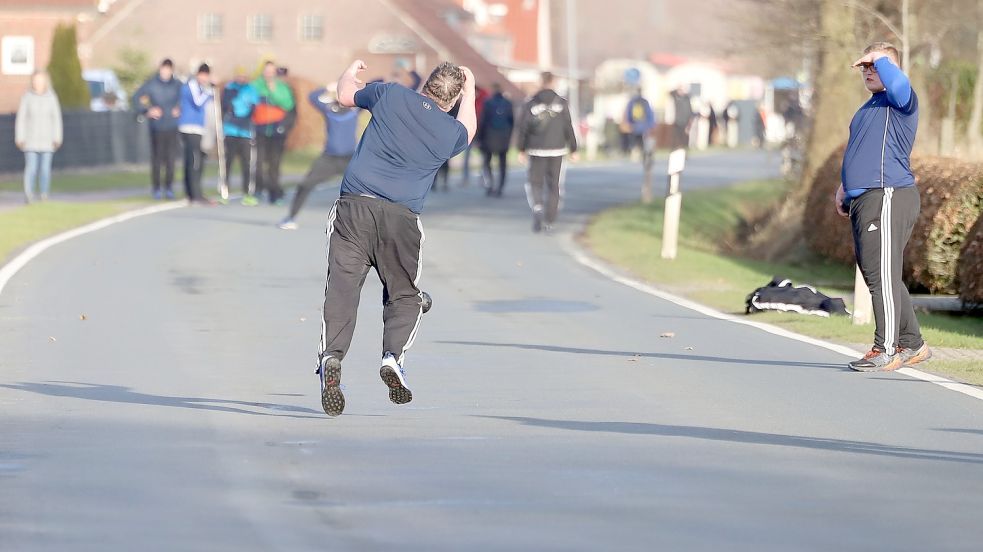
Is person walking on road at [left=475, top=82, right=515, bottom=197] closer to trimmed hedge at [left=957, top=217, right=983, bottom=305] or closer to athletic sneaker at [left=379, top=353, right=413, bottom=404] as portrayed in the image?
trimmed hedge at [left=957, top=217, right=983, bottom=305]

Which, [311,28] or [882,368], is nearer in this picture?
[882,368]

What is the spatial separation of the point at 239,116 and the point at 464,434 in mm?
18413

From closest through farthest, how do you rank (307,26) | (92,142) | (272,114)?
(272,114) → (92,142) → (307,26)

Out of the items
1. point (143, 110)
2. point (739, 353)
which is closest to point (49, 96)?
point (143, 110)

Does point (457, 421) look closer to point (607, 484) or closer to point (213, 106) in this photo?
point (607, 484)

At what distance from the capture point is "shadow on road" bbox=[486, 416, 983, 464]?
8.19 meters

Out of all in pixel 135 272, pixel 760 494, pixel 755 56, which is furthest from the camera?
pixel 755 56

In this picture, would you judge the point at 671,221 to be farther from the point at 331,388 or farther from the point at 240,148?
the point at 331,388

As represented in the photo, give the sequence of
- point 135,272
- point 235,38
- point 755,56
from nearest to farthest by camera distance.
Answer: point 135,272 → point 755,56 → point 235,38

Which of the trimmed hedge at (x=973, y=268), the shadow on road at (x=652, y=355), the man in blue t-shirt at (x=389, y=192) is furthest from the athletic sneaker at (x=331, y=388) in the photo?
the trimmed hedge at (x=973, y=268)

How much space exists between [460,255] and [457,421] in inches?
425

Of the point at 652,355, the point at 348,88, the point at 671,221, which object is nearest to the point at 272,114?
the point at 671,221

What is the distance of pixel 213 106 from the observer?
107 feet

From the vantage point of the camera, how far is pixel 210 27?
7138 centimetres
